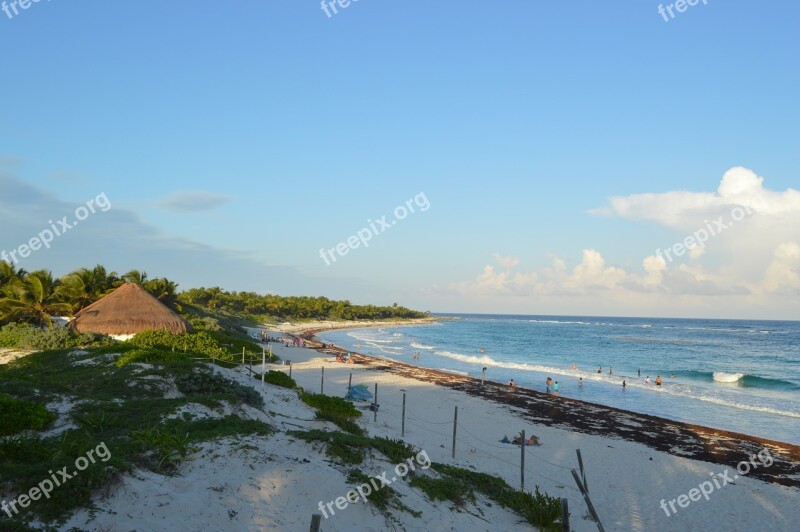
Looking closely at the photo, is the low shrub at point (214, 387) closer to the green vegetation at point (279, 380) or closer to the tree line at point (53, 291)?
the green vegetation at point (279, 380)

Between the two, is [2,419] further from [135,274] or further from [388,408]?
[135,274]

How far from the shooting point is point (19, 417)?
10.7 m

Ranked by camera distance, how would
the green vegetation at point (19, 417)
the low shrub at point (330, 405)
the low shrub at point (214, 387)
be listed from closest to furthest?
the green vegetation at point (19, 417)
the low shrub at point (214, 387)
the low shrub at point (330, 405)

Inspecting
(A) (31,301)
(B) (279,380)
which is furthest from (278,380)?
(A) (31,301)

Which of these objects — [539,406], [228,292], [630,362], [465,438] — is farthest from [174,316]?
[228,292]

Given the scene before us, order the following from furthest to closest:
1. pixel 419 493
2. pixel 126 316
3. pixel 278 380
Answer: pixel 126 316
pixel 278 380
pixel 419 493

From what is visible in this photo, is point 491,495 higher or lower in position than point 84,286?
lower

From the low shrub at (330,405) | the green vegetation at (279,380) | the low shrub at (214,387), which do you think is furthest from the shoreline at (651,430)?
the low shrub at (214,387)

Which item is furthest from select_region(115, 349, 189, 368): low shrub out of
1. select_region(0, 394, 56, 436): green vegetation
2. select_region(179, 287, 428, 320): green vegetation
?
select_region(179, 287, 428, 320): green vegetation

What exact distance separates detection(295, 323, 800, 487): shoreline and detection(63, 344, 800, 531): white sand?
1.23 metres

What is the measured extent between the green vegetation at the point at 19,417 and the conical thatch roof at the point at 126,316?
63.8 ft

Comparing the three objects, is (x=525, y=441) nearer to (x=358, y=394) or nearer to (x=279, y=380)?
(x=358, y=394)

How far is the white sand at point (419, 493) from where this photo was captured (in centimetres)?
743

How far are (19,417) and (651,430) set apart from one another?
82.4 feet
